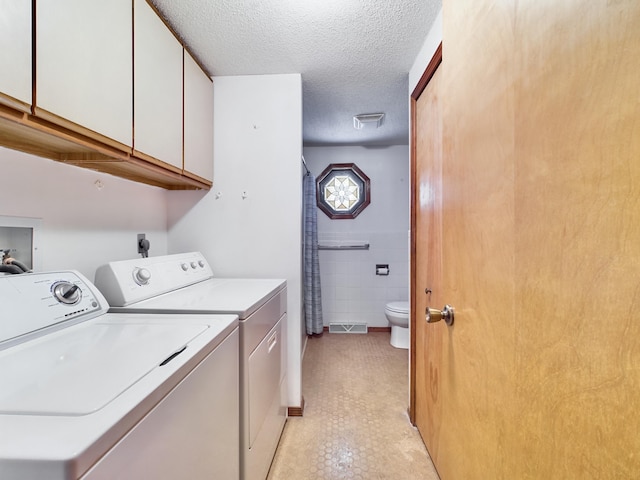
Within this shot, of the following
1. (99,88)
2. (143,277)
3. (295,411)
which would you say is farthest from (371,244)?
(99,88)

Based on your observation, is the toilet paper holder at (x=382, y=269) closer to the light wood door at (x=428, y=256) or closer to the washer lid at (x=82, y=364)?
the light wood door at (x=428, y=256)

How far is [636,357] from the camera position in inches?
14.1

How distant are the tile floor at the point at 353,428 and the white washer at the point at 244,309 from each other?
0.53 ft

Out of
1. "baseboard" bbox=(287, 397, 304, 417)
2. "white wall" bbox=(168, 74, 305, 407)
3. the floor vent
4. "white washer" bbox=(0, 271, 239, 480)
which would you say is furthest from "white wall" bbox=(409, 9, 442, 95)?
the floor vent

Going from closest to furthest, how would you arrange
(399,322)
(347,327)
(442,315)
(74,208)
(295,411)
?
1. (442,315)
2. (74,208)
3. (295,411)
4. (399,322)
5. (347,327)

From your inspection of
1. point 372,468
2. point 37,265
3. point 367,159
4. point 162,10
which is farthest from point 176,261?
point 367,159

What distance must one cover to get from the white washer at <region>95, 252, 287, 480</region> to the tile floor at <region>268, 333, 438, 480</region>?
16 centimetres

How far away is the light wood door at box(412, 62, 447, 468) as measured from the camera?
1414 millimetres

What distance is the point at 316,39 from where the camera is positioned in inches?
60.8

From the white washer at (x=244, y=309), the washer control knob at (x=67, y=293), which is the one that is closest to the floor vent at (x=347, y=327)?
the white washer at (x=244, y=309)

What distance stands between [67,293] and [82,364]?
0.43 metres

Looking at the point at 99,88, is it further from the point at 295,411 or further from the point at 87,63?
the point at 295,411

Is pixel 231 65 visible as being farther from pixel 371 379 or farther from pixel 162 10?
pixel 371 379

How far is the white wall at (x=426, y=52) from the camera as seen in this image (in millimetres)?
1396
